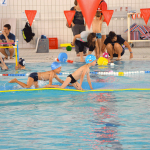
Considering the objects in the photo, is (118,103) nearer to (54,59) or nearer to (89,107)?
(89,107)

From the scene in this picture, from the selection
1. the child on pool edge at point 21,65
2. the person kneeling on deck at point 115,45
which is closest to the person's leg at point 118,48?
the person kneeling on deck at point 115,45

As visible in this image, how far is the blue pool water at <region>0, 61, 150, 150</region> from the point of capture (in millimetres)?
3076

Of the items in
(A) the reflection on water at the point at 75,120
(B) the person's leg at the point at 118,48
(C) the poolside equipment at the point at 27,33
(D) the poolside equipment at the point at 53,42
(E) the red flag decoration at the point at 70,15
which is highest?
(E) the red flag decoration at the point at 70,15

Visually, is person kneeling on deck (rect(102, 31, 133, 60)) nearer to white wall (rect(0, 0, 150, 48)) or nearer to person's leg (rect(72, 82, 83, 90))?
person's leg (rect(72, 82, 83, 90))

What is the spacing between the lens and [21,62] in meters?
7.70

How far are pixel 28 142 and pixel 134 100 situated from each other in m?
2.17

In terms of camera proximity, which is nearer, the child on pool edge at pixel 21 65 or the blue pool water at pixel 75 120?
the blue pool water at pixel 75 120

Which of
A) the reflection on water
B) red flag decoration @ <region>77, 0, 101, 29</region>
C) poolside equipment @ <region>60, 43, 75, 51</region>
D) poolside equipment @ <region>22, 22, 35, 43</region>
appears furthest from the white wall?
the reflection on water

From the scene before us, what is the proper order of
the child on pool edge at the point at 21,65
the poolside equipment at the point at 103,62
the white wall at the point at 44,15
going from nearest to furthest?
1. the child on pool edge at the point at 21,65
2. the poolside equipment at the point at 103,62
3. the white wall at the point at 44,15

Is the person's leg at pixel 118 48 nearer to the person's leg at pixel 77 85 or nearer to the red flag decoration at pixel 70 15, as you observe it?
the red flag decoration at pixel 70 15

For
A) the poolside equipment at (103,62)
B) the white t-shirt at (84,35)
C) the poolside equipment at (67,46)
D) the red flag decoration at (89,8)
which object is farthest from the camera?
the poolside equipment at (67,46)

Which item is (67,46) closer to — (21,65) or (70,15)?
(70,15)

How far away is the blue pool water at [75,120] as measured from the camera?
121 inches

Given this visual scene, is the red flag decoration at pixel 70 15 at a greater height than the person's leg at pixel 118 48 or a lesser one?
greater
